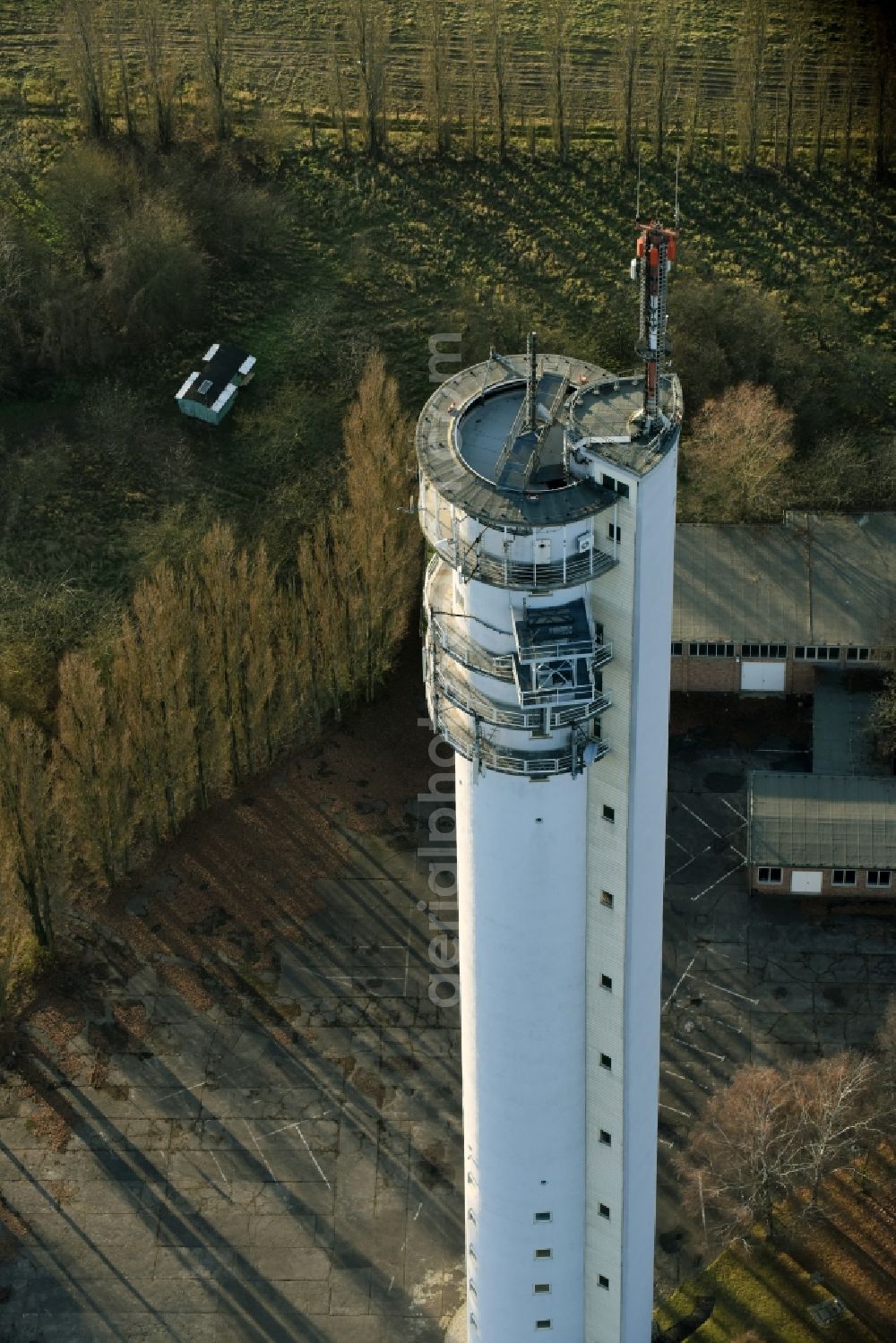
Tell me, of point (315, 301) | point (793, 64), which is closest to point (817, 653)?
point (315, 301)

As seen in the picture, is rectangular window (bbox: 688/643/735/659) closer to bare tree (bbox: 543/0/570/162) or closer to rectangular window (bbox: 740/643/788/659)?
rectangular window (bbox: 740/643/788/659)

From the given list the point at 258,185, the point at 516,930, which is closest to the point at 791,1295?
the point at 516,930

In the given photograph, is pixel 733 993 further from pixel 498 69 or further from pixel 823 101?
pixel 823 101

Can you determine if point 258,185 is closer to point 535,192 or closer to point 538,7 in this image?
point 535,192

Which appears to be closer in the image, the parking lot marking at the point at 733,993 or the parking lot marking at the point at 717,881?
the parking lot marking at the point at 733,993

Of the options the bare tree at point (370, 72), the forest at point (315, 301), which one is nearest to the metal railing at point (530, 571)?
the forest at point (315, 301)

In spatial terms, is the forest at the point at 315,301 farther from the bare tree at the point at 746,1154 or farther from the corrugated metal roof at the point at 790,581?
the bare tree at the point at 746,1154
